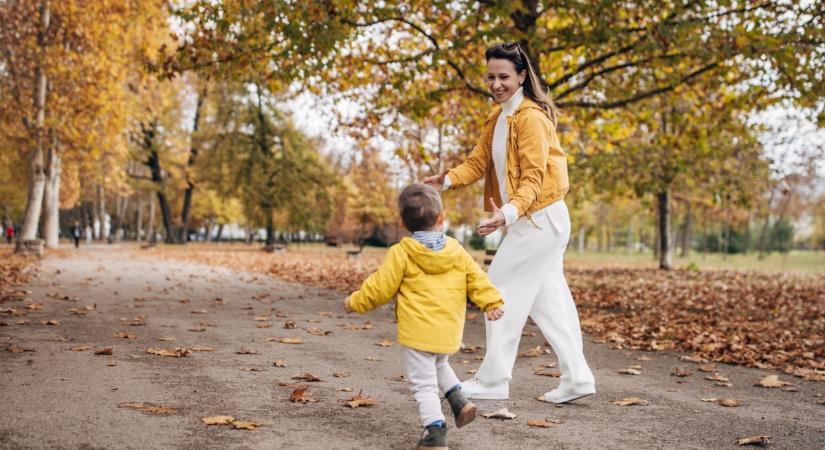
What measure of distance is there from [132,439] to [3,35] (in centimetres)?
2332

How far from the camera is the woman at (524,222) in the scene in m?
4.02

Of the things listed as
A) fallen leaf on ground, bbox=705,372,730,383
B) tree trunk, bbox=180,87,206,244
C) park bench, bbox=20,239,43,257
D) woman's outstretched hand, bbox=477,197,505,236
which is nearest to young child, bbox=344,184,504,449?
woman's outstretched hand, bbox=477,197,505,236

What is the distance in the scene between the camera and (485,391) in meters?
4.22

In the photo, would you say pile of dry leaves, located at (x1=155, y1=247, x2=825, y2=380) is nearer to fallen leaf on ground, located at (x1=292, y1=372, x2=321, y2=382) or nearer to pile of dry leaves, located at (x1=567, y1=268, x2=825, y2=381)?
pile of dry leaves, located at (x1=567, y1=268, x2=825, y2=381)

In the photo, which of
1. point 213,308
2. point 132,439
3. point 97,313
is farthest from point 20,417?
point 213,308

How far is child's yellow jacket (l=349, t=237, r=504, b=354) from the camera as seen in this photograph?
3.27 m

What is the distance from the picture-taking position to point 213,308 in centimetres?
931

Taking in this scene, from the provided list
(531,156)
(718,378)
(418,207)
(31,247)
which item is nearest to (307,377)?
(418,207)

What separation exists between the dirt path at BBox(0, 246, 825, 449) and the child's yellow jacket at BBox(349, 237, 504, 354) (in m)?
0.58

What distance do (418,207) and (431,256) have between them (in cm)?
24

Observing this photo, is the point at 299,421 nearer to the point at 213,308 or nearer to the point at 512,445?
the point at 512,445

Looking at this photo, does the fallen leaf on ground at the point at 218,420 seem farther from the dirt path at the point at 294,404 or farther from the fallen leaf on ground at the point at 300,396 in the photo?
the fallen leaf on ground at the point at 300,396

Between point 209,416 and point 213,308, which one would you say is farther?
point 213,308

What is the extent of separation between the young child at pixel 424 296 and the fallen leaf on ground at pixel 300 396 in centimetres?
117
